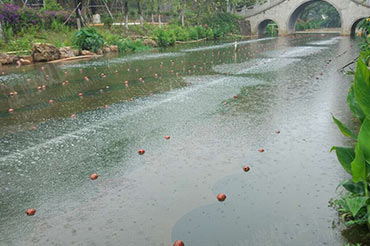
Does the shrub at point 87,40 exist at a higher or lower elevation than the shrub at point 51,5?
lower

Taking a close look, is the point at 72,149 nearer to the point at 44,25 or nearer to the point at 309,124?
the point at 309,124

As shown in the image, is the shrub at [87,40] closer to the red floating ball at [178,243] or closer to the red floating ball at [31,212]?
the red floating ball at [31,212]

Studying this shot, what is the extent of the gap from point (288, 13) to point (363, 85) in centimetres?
4465

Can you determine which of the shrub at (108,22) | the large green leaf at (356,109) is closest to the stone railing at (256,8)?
the shrub at (108,22)

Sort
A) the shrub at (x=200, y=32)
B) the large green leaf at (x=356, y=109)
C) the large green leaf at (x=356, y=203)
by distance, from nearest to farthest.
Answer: the large green leaf at (x=356, y=203) → the large green leaf at (x=356, y=109) → the shrub at (x=200, y=32)

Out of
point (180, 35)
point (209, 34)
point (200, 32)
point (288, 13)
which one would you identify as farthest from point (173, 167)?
point (288, 13)

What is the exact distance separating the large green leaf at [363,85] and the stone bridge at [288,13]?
38.8 metres

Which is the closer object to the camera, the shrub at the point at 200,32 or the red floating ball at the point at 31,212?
the red floating ball at the point at 31,212

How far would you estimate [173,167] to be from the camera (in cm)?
387

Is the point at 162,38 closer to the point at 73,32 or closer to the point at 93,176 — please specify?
the point at 73,32

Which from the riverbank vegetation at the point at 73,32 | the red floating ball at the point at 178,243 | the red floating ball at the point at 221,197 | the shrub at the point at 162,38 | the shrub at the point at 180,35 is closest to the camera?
the red floating ball at the point at 178,243

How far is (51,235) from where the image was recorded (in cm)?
268

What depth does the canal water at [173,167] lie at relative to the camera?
8.87 feet

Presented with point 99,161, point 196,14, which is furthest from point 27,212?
point 196,14
